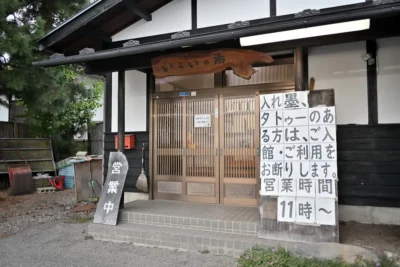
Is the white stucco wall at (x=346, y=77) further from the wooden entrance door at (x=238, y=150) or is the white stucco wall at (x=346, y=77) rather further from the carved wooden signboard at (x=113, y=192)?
the carved wooden signboard at (x=113, y=192)

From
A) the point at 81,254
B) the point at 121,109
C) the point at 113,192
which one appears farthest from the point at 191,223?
the point at 121,109

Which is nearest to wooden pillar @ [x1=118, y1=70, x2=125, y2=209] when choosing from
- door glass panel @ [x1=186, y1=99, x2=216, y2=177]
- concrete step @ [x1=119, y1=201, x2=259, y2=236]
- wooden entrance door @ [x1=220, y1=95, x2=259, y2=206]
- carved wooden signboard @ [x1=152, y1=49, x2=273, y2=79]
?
carved wooden signboard @ [x1=152, y1=49, x2=273, y2=79]

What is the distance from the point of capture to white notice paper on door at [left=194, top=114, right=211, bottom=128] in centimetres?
605

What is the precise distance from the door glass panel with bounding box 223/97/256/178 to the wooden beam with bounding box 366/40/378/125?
1825 mm

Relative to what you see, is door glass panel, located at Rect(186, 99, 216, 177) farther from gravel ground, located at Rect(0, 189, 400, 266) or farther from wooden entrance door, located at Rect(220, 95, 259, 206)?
gravel ground, located at Rect(0, 189, 400, 266)

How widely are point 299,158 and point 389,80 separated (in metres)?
2.02

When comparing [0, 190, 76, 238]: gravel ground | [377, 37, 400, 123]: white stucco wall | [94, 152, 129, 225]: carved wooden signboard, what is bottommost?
[0, 190, 76, 238]: gravel ground

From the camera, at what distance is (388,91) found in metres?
4.81

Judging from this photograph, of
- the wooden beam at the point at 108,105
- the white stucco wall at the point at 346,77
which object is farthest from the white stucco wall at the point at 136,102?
the white stucco wall at the point at 346,77

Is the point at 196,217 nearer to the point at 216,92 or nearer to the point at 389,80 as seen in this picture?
the point at 216,92

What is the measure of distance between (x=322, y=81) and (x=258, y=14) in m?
1.50

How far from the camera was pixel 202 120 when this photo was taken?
609 cm

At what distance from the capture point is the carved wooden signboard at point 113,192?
5215mm

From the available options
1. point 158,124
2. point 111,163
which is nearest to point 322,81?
point 158,124
